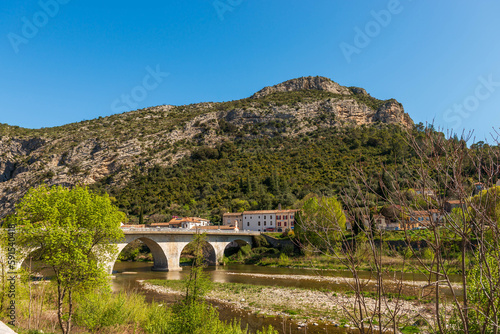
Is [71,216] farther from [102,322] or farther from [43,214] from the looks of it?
[102,322]

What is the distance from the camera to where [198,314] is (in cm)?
823

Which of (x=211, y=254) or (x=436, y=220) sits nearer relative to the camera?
(x=436, y=220)

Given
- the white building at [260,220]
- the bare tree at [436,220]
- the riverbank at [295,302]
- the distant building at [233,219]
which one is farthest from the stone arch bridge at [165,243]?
the bare tree at [436,220]

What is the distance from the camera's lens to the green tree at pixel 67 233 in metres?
10.3

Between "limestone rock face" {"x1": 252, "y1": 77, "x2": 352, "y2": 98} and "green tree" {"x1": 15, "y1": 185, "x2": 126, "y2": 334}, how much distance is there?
12664cm

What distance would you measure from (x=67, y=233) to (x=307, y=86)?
133 meters

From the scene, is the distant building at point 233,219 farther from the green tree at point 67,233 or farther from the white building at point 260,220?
the green tree at point 67,233

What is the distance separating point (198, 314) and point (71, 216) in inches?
245

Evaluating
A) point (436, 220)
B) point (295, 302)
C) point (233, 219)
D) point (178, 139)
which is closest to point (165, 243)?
point (233, 219)

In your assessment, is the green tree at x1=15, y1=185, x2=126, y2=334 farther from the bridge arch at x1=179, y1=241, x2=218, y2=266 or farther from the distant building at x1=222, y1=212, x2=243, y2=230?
the distant building at x1=222, y1=212, x2=243, y2=230

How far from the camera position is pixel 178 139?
101562mm

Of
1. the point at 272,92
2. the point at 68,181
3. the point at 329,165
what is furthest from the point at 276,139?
the point at 68,181

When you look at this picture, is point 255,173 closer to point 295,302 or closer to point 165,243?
point 165,243

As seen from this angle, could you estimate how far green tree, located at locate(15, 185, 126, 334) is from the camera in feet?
33.8
